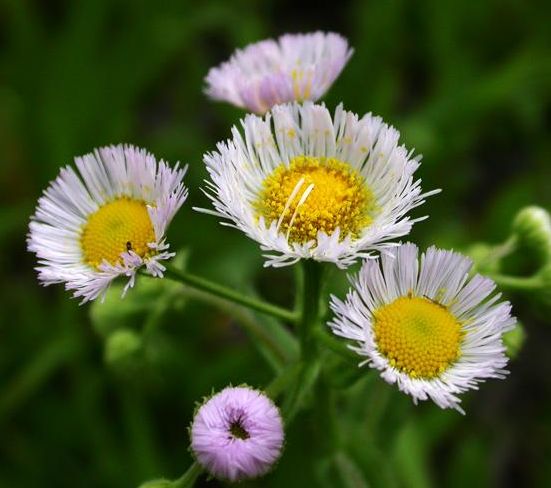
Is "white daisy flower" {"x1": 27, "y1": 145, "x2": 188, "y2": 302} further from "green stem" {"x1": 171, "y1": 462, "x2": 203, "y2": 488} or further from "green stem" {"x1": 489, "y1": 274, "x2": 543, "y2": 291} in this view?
"green stem" {"x1": 489, "y1": 274, "x2": 543, "y2": 291}

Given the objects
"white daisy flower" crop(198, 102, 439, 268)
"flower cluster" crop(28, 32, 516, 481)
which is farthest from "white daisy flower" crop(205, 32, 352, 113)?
"white daisy flower" crop(198, 102, 439, 268)

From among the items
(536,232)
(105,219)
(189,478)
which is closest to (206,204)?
(105,219)

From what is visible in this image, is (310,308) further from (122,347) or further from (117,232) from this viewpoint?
(122,347)

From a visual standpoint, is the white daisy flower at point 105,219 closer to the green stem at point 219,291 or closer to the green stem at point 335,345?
the green stem at point 219,291

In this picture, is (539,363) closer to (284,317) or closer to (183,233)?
(183,233)

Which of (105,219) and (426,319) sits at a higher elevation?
(426,319)

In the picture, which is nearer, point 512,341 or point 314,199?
point 314,199

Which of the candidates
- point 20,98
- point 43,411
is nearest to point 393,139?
point 43,411

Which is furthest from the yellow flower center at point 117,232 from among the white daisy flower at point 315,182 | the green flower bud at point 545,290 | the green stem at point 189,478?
the green flower bud at point 545,290
